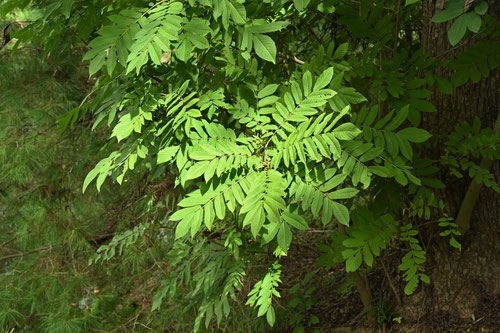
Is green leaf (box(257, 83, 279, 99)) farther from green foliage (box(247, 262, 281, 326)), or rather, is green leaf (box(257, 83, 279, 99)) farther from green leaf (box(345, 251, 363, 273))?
green foliage (box(247, 262, 281, 326))

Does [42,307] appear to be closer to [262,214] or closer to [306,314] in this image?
[306,314]

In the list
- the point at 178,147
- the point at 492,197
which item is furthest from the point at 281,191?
the point at 492,197

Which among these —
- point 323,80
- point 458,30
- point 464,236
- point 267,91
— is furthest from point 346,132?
point 464,236

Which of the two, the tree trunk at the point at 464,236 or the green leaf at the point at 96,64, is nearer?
the green leaf at the point at 96,64

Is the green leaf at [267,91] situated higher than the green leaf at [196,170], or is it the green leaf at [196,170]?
the green leaf at [267,91]

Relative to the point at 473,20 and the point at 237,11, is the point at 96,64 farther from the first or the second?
the point at 473,20

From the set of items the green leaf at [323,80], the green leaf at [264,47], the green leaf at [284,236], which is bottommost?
the green leaf at [284,236]

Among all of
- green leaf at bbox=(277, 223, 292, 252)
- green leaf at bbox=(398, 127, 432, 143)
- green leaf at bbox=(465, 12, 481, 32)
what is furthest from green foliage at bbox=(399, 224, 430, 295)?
green leaf at bbox=(465, 12, 481, 32)

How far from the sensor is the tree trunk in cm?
235

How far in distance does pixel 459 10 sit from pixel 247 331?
2.46m

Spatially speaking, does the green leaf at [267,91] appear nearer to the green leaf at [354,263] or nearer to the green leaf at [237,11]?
the green leaf at [237,11]

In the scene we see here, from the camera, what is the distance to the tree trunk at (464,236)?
92.7 inches

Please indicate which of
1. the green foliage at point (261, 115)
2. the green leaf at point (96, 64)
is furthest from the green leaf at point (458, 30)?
the green leaf at point (96, 64)

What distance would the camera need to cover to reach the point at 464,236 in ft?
8.06
